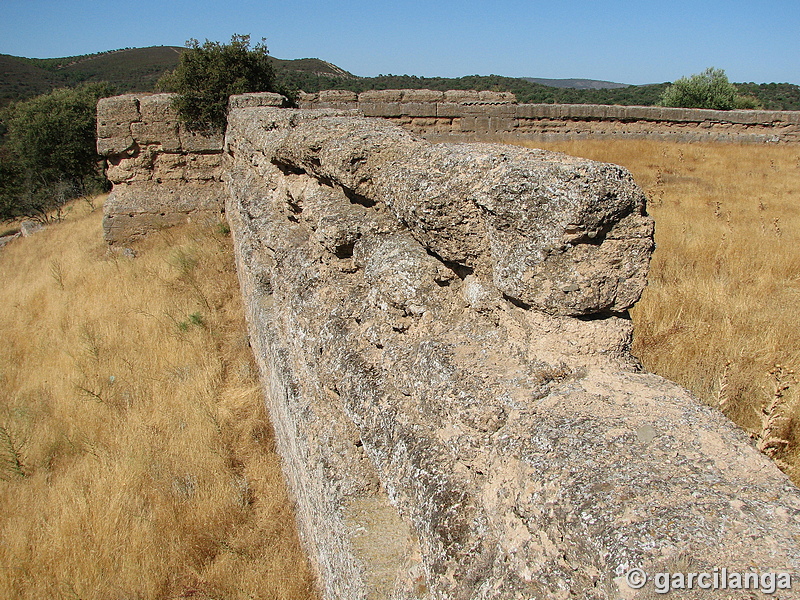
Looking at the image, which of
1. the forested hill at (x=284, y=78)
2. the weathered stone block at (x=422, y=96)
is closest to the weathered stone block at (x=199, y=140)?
the weathered stone block at (x=422, y=96)

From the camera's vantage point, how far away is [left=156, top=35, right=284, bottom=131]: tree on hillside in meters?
7.79

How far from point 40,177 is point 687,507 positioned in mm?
22426

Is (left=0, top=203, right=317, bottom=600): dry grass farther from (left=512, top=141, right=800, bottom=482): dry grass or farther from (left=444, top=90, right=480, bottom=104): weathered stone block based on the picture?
(left=444, top=90, right=480, bottom=104): weathered stone block

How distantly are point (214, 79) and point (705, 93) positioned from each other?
18.0 meters

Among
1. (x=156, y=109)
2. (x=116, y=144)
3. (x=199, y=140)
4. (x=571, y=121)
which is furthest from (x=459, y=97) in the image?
(x=116, y=144)

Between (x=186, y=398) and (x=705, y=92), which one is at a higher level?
(x=705, y=92)

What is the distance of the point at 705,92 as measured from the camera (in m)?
19.5

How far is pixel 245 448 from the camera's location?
341 cm

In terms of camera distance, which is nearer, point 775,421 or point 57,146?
point 775,421

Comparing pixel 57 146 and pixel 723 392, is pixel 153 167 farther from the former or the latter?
pixel 57 146

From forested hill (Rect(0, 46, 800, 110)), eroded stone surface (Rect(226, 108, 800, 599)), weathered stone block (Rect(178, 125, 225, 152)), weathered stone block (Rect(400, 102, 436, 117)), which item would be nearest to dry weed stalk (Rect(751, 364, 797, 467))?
eroded stone surface (Rect(226, 108, 800, 599))

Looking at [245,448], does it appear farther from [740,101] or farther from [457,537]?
[740,101]

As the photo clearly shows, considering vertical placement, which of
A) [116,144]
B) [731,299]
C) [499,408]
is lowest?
[731,299]

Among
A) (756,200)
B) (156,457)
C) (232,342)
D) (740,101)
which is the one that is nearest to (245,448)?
(156,457)
